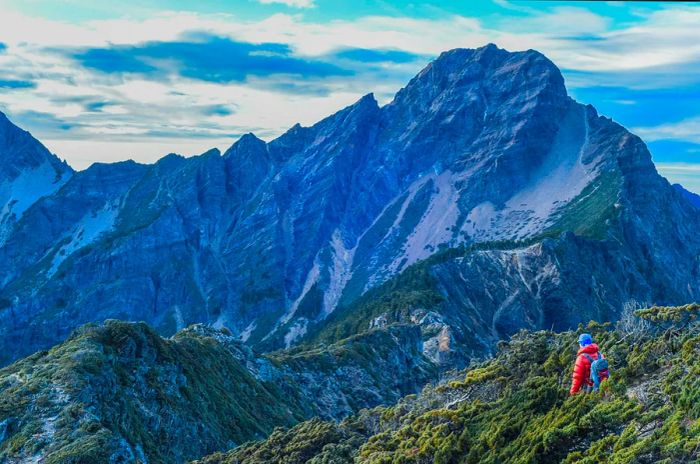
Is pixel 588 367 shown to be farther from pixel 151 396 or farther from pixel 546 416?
pixel 151 396

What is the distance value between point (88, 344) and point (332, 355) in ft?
243

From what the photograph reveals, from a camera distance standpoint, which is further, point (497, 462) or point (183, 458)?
point (183, 458)

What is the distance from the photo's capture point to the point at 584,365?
49844 millimetres

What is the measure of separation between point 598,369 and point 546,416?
17.2 ft

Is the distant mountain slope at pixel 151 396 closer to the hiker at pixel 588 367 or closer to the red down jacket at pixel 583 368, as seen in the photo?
the red down jacket at pixel 583 368

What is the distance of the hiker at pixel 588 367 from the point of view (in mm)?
47188

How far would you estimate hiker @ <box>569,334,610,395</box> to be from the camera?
4719 centimetres

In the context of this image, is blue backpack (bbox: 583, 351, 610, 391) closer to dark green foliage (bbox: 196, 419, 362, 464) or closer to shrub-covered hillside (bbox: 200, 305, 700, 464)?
shrub-covered hillside (bbox: 200, 305, 700, 464)

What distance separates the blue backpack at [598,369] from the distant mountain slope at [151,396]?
4195cm

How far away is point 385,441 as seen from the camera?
210 ft

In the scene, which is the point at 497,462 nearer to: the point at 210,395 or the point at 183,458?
the point at 183,458

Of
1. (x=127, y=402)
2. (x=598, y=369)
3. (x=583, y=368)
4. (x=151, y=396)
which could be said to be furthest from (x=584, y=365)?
(x=151, y=396)

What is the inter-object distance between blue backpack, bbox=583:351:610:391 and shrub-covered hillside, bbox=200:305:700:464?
163 centimetres

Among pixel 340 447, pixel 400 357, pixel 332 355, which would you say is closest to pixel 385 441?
pixel 340 447
